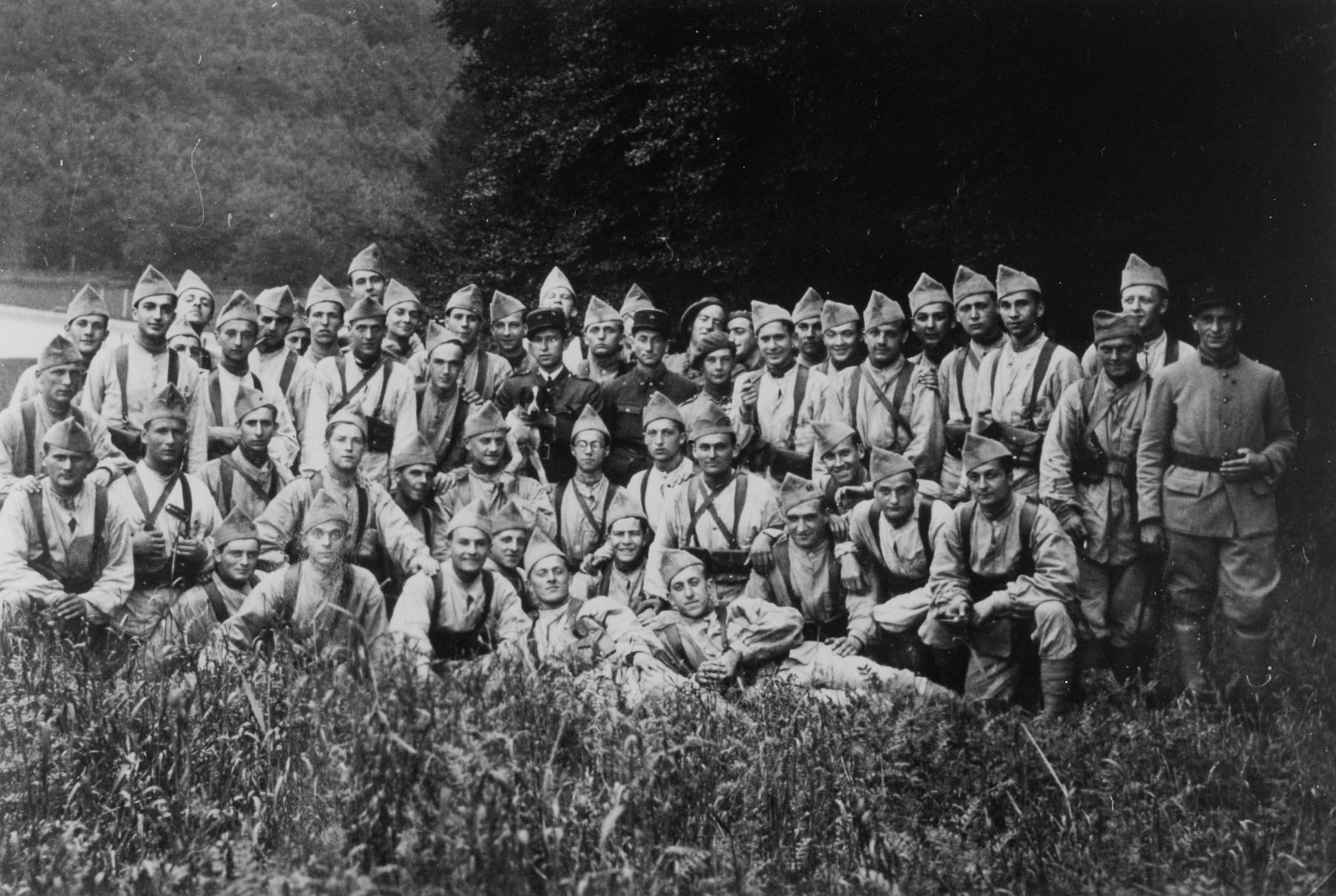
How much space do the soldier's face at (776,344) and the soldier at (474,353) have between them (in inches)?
70.3

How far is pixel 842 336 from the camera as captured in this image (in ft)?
26.6

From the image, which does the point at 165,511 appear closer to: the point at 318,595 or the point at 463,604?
the point at 318,595

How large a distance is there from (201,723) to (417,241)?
8.99 meters

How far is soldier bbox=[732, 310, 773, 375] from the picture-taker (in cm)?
934

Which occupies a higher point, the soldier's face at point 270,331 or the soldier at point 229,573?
the soldier's face at point 270,331

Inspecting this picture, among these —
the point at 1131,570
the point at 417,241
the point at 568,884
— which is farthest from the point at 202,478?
the point at 417,241

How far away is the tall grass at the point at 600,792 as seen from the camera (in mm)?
4434

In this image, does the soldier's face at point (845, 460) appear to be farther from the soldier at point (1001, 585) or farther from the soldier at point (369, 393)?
the soldier at point (369, 393)

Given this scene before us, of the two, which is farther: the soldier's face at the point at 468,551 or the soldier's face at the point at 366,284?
the soldier's face at the point at 366,284

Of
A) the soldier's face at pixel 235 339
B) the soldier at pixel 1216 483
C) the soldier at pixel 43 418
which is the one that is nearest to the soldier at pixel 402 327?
the soldier's face at pixel 235 339

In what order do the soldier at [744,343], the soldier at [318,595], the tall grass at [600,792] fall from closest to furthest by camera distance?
the tall grass at [600,792] < the soldier at [318,595] < the soldier at [744,343]

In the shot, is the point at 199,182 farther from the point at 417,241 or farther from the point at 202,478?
the point at 202,478

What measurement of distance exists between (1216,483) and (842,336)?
2484 millimetres

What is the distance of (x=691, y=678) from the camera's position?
6152 mm
